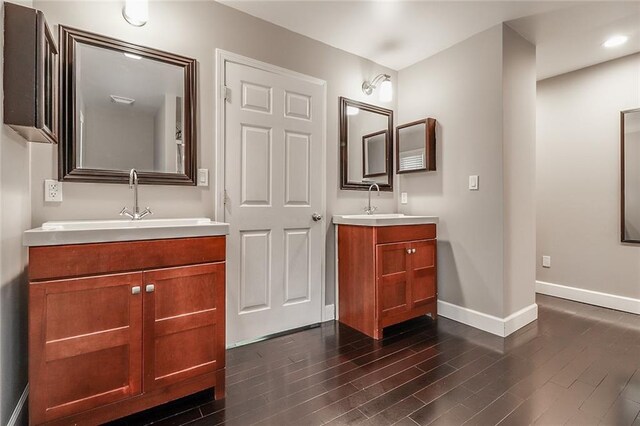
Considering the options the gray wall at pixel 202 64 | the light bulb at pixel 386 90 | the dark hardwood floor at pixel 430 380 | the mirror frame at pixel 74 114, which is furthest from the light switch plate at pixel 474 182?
the mirror frame at pixel 74 114

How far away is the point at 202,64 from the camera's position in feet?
6.94

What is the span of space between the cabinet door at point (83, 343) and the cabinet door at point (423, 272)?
1919 millimetres

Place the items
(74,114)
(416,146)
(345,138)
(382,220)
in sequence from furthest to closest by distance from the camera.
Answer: (416,146), (345,138), (382,220), (74,114)

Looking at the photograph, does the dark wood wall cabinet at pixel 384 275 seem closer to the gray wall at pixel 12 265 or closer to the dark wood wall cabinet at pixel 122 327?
the dark wood wall cabinet at pixel 122 327

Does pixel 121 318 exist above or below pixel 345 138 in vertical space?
below

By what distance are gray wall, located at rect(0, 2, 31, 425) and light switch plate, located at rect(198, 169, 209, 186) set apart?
839 mm

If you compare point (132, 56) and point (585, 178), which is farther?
point (585, 178)

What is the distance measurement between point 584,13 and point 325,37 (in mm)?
1895

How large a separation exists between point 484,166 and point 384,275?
120cm

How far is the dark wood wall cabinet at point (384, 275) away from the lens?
7.59 ft

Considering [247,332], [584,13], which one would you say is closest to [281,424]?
[247,332]

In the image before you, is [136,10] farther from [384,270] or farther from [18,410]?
[384,270]

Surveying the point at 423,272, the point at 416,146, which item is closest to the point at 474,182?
the point at 416,146

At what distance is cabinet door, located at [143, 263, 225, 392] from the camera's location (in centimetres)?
143
